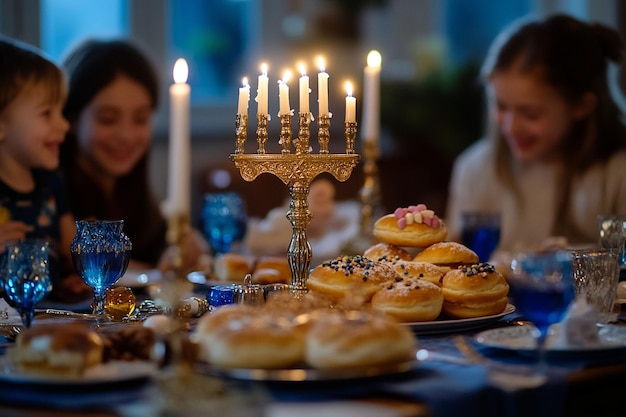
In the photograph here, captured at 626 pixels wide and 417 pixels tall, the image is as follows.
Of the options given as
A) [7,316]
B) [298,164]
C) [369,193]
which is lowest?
[7,316]

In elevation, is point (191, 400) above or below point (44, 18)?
below

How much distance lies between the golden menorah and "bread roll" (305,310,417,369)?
625mm

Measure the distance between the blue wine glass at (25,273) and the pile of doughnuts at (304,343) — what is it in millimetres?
370

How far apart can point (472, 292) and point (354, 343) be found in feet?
1.80

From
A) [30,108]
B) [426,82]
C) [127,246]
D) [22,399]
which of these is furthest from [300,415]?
[426,82]

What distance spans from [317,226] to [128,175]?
33.6 inches

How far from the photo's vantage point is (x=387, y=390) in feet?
4.59

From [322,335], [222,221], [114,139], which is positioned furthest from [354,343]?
[114,139]

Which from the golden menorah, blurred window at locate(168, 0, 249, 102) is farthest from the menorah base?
blurred window at locate(168, 0, 249, 102)

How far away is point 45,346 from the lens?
1441 mm

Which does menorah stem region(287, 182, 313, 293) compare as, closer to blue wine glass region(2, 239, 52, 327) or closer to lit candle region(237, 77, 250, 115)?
lit candle region(237, 77, 250, 115)

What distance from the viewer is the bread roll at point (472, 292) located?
1.90 m

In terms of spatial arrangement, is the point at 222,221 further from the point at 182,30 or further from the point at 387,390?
Answer: the point at 182,30

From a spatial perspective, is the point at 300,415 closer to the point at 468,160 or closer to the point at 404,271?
the point at 404,271
